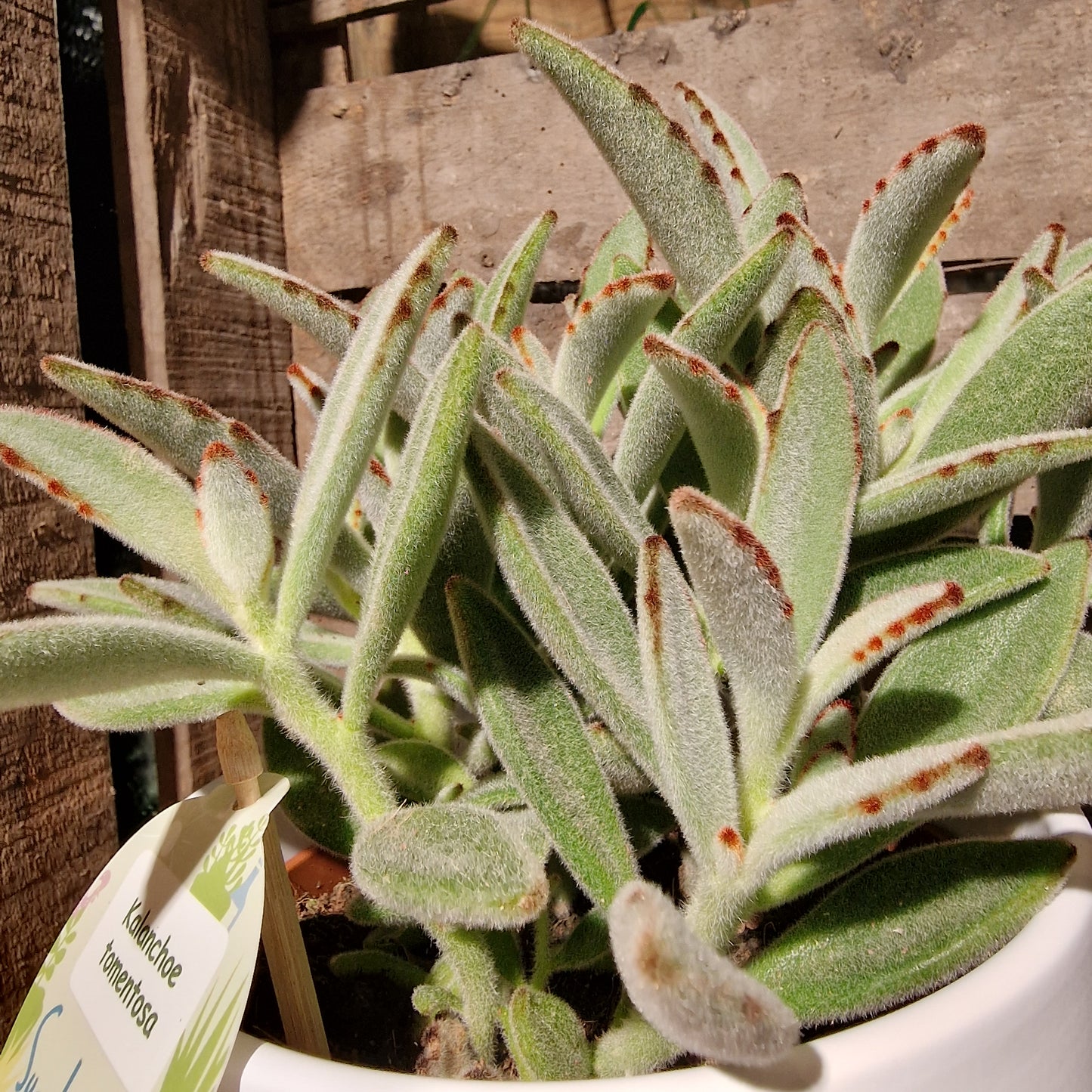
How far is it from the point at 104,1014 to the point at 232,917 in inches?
3.5

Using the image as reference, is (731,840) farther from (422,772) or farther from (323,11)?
(323,11)

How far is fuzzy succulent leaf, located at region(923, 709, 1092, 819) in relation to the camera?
0.34 m

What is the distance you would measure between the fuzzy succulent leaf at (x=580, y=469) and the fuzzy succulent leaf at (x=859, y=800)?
16cm

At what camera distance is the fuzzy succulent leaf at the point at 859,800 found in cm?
32

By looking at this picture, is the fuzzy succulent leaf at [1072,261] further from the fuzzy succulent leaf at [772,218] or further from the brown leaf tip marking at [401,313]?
the brown leaf tip marking at [401,313]

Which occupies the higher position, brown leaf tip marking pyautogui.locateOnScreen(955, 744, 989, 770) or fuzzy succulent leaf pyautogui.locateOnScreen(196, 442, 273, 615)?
fuzzy succulent leaf pyautogui.locateOnScreen(196, 442, 273, 615)

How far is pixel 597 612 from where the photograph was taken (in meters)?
0.45

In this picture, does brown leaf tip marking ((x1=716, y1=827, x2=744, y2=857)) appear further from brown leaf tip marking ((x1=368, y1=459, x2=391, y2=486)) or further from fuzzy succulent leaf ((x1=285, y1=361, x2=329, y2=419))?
fuzzy succulent leaf ((x1=285, y1=361, x2=329, y2=419))

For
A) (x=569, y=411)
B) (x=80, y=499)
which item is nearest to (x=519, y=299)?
(x=569, y=411)

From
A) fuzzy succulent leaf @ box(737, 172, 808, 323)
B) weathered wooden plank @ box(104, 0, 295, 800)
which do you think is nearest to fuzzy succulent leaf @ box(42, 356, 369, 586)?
fuzzy succulent leaf @ box(737, 172, 808, 323)

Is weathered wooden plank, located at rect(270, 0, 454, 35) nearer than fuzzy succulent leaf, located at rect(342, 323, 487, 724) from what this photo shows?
No

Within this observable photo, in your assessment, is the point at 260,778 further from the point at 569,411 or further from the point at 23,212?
the point at 23,212

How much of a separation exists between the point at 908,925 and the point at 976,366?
0.32 m

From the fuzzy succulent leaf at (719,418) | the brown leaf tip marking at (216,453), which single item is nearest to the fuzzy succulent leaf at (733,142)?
the fuzzy succulent leaf at (719,418)
